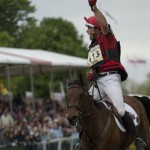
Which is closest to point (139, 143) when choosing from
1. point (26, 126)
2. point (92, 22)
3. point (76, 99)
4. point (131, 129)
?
point (131, 129)

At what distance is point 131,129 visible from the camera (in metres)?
11.1

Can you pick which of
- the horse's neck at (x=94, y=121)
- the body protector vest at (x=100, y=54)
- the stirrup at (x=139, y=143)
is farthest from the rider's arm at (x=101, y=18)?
the stirrup at (x=139, y=143)

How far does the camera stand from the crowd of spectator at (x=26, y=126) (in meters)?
20.7

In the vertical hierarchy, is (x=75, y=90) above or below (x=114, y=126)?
above

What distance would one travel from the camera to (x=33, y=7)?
2520 centimetres

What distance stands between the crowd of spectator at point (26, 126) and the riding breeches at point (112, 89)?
29.0 ft

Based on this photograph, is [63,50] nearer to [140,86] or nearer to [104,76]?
[104,76]

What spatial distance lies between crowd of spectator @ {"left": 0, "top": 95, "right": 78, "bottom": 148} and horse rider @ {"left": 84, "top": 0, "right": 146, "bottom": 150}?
8.92 metres

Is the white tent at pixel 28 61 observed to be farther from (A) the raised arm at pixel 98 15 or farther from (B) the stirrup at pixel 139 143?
(A) the raised arm at pixel 98 15

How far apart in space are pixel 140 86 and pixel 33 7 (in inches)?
5175

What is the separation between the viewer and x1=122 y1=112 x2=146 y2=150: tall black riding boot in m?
11.1

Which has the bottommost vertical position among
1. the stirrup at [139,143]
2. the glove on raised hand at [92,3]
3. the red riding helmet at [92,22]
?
the stirrup at [139,143]

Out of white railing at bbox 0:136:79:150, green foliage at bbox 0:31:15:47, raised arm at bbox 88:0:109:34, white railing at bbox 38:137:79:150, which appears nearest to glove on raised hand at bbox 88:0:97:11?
raised arm at bbox 88:0:109:34

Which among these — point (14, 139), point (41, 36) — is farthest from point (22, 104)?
point (41, 36)
